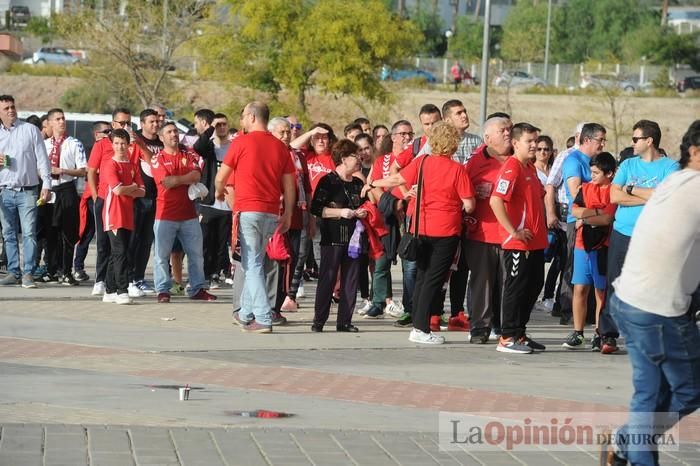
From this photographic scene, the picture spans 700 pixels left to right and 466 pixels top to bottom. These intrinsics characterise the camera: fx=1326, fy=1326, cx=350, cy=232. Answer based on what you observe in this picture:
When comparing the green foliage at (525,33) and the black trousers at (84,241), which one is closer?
the black trousers at (84,241)

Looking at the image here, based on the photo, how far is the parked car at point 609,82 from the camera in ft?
219

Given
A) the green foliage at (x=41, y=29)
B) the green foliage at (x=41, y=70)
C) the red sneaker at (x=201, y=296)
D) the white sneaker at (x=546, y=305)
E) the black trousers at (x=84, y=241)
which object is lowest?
the white sneaker at (x=546, y=305)

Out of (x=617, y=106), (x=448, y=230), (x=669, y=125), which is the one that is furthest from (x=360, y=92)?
(x=448, y=230)

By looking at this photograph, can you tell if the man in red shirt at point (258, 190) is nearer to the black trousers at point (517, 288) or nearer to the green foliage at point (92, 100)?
the black trousers at point (517, 288)

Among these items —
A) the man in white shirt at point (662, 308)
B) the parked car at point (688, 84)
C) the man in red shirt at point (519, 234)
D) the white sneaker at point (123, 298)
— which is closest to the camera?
the man in white shirt at point (662, 308)

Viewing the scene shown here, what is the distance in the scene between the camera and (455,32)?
336ft

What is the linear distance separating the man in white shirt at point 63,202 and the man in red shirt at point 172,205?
202 cm

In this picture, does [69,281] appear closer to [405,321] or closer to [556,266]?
[405,321]

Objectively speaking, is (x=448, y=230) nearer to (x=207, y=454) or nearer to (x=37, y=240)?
(x=207, y=454)

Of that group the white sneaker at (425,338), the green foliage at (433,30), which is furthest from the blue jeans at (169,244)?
the green foliage at (433,30)

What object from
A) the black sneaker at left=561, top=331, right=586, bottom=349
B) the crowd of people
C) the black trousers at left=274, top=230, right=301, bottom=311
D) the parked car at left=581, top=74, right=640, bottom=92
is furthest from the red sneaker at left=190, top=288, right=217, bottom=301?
the parked car at left=581, top=74, right=640, bottom=92

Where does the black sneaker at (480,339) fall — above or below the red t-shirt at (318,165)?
below

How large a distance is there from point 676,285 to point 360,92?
37.6 meters

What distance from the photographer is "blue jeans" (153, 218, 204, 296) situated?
14.2m
